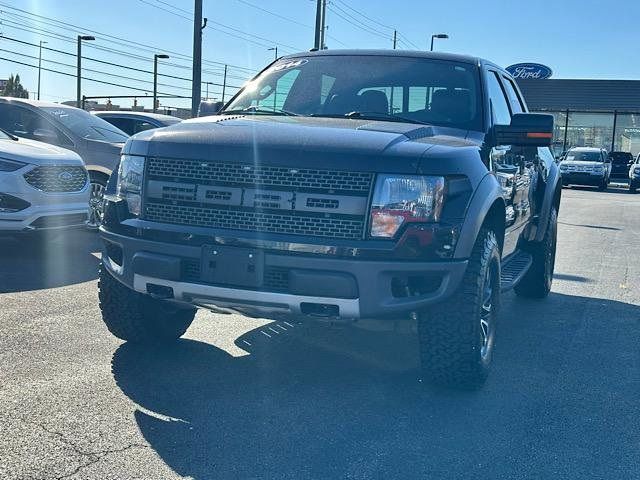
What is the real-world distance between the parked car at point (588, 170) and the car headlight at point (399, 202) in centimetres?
2654

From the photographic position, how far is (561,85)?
42688mm

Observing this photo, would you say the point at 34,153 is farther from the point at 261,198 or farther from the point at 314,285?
the point at 314,285

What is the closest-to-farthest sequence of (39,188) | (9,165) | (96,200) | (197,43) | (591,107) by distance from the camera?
(9,165) → (39,188) → (96,200) → (197,43) → (591,107)

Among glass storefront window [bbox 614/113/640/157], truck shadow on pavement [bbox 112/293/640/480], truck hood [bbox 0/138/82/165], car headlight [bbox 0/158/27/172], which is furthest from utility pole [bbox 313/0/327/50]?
glass storefront window [bbox 614/113/640/157]

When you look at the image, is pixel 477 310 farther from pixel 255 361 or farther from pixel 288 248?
pixel 255 361

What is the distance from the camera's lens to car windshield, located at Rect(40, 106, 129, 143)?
10.1 metres

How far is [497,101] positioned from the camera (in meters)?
5.49

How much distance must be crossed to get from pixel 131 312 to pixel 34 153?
13.5 feet

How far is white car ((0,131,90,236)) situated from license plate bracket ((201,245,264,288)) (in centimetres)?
457

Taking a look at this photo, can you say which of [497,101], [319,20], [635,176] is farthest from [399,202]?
[635,176]

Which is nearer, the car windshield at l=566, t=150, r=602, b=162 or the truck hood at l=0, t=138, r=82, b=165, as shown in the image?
Result: the truck hood at l=0, t=138, r=82, b=165

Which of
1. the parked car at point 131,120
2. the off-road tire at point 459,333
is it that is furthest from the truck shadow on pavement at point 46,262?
the off-road tire at point 459,333

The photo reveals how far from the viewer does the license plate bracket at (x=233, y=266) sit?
3.63m

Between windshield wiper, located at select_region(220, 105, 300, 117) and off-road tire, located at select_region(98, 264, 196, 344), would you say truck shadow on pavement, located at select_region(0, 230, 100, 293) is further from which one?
windshield wiper, located at select_region(220, 105, 300, 117)
